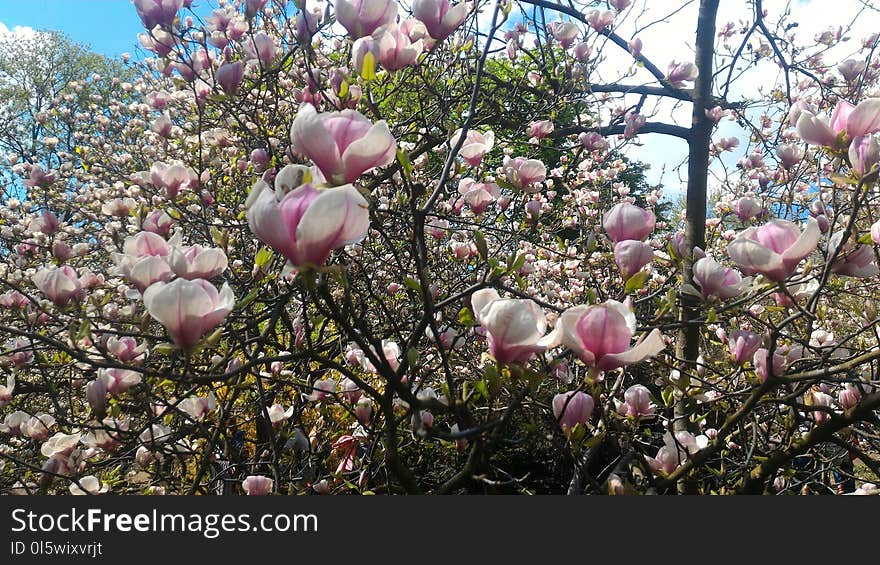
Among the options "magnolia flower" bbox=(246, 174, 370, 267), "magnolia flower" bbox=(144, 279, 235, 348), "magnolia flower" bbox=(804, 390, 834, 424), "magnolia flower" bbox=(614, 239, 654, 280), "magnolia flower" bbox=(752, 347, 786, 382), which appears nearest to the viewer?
"magnolia flower" bbox=(246, 174, 370, 267)

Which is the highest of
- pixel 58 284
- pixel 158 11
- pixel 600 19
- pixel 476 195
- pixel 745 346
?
pixel 600 19

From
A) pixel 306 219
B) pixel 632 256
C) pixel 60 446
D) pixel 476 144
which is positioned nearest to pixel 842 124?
pixel 632 256

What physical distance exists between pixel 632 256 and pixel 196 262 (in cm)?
87

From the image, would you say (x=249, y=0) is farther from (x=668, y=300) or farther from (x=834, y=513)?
(x=834, y=513)

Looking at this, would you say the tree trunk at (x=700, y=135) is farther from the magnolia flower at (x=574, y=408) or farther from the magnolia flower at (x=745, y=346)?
the magnolia flower at (x=574, y=408)

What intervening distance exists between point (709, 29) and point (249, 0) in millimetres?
2604

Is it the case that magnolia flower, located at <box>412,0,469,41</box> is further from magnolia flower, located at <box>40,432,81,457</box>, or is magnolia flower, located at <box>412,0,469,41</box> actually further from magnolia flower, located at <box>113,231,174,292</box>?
magnolia flower, located at <box>40,432,81,457</box>

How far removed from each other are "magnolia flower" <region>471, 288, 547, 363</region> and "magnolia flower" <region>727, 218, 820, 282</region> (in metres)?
0.44

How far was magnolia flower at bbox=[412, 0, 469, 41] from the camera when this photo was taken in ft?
4.30

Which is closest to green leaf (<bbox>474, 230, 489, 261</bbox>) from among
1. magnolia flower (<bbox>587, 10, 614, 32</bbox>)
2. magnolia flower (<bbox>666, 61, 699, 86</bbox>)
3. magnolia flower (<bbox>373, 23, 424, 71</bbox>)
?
magnolia flower (<bbox>373, 23, 424, 71</bbox>)

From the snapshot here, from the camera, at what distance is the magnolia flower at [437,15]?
1.31 metres

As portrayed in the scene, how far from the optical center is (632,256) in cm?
114

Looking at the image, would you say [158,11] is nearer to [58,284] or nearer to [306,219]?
[58,284]

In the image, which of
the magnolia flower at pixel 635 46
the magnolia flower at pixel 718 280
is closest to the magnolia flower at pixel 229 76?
the magnolia flower at pixel 718 280
